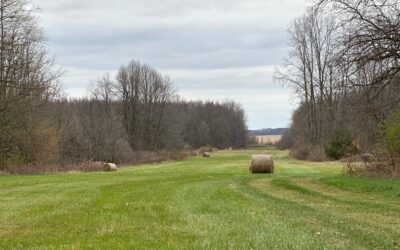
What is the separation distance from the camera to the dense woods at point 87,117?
3756cm

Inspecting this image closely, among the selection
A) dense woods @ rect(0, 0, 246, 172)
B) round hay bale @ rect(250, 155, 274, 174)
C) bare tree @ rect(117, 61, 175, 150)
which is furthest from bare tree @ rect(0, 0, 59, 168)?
bare tree @ rect(117, 61, 175, 150)

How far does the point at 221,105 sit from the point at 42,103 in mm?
98247

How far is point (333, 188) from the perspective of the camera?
20172mm

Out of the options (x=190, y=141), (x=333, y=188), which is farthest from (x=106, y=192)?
(x=190, y=141)

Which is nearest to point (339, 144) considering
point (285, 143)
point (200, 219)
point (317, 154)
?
point (317, 154)

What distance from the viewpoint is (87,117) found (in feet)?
248

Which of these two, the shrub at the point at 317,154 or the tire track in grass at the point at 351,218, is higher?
the shrub at the point at 317,154

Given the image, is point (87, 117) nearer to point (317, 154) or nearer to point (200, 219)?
point (317, 154)

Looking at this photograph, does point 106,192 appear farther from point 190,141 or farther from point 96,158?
point 190,141

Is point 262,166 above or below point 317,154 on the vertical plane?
below

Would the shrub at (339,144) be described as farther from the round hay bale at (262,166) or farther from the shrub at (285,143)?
the shrub at (285,143)

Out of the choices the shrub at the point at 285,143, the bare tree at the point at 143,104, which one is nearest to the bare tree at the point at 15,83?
the bare tree at the point at 143,104

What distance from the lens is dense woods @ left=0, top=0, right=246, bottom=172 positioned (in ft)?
123

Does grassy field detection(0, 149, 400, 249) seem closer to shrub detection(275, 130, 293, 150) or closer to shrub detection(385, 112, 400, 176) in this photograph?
shrub detection(385, 112, 400, 176)
